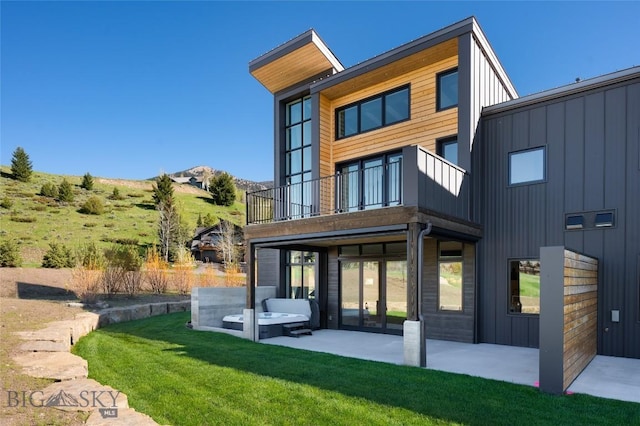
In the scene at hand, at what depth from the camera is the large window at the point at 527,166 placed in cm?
852

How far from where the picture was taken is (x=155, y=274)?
53.2 ft

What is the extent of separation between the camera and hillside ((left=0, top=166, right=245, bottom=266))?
31.6 metres

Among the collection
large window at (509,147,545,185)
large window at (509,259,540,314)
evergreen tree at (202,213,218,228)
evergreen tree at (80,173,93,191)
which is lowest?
large window at (509,259,540,314)

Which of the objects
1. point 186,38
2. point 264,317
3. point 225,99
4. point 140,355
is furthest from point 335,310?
point 225,99

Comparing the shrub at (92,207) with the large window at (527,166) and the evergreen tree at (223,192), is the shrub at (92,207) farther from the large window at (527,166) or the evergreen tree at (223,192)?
the large window at (527,166)

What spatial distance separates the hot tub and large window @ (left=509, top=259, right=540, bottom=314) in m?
5.04

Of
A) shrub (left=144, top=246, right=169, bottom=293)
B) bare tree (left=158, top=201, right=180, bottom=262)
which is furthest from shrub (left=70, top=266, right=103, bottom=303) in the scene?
bare tree (left=158, top=201, right=180, bottom=262)

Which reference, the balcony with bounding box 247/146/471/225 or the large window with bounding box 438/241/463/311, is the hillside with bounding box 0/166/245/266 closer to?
the balcony with bounding box 247/146/471/225

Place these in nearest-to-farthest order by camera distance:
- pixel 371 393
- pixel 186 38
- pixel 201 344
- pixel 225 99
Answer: pixel 371 393
pixel 201 344
pixel 186 38
pixel 225 99

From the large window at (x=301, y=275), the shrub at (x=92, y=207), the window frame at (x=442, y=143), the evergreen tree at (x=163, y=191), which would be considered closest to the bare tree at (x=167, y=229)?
the evergreen tree at (x=163, y=191)

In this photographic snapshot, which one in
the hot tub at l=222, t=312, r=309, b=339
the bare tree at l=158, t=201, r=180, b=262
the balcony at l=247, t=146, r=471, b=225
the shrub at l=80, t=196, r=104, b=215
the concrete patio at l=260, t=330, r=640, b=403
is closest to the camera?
the concrete patio at l=260, t=330, r=640, b=403

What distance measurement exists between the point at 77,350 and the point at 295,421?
208 inches

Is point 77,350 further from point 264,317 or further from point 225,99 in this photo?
point 225,99

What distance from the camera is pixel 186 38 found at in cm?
1512
